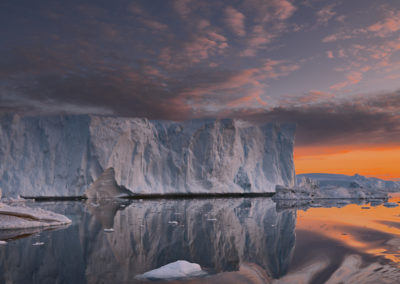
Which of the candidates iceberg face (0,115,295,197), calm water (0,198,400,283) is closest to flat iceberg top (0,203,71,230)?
calm water (0,198,400,283)

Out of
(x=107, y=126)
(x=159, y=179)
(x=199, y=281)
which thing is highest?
(x=107, y=126)

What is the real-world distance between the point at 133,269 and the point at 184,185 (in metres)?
29.8

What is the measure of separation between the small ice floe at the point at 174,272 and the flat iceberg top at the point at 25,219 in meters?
7.53

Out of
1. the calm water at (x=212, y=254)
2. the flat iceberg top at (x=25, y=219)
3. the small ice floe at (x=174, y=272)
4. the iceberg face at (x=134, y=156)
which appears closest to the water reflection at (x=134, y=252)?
the calm water at (x=212, y=254)

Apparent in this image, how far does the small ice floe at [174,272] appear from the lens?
5544 millimetres

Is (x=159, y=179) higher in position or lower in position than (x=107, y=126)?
lower

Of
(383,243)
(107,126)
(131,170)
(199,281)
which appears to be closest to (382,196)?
(131,170)

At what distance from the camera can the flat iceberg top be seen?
441 inches

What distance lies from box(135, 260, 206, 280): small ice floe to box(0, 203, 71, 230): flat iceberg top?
753 centimetres

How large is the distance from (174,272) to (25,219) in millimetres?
8192

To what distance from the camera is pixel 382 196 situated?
39.4 m

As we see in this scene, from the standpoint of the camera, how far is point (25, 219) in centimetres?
1162

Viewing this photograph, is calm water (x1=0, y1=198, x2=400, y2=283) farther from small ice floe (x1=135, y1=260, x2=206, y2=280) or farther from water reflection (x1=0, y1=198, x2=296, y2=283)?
small ice floe (x1=135, y1=260, x2=206, y2=280)

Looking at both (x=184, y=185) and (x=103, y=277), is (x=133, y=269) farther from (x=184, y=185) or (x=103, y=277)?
(x=184, y=185)
